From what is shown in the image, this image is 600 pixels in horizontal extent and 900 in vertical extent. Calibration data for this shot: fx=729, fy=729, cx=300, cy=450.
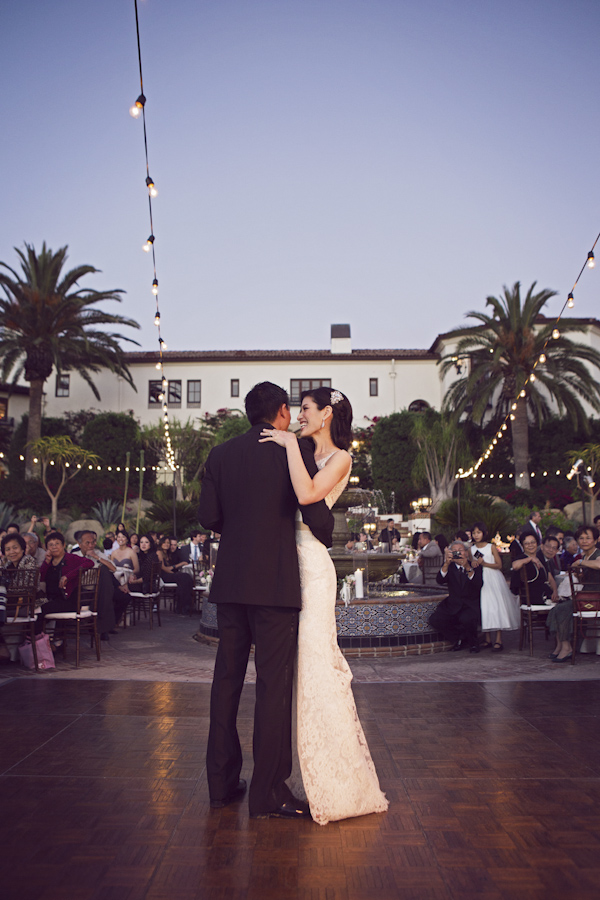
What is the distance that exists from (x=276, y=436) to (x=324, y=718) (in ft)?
4.27

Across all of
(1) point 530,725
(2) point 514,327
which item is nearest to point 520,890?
(1) point 530,725

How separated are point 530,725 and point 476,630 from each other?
4.09m

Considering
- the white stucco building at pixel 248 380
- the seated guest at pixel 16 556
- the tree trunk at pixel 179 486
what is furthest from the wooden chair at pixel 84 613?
Answer: the white stucco building at pixel 248 380

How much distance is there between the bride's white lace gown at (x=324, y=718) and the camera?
3262 mm

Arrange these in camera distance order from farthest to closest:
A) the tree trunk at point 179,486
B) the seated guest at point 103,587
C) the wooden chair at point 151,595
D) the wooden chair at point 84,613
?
1. the tree trunk at point 179,486
2. the wooden chair at point 151,595
3. the seated guest at point 103,587
4. the wooden chair at point 84,613

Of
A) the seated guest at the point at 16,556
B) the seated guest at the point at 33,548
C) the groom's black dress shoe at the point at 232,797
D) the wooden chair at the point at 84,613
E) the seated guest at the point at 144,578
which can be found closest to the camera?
the groom's black dress shoe at the point at 232,797

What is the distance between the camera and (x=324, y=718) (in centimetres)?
332

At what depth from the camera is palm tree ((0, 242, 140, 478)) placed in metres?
29.0

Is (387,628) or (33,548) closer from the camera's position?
(387,628)

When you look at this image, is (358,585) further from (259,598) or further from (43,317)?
(43,317)

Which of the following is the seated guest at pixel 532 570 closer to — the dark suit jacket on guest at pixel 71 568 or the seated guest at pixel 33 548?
the dark suit jacket on guest at pixel 71 568

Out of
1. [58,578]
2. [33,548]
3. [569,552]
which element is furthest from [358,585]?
[569,552]

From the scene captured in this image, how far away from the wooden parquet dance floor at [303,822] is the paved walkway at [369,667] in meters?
1.67

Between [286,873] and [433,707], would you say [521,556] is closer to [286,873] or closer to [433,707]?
[433,707]
